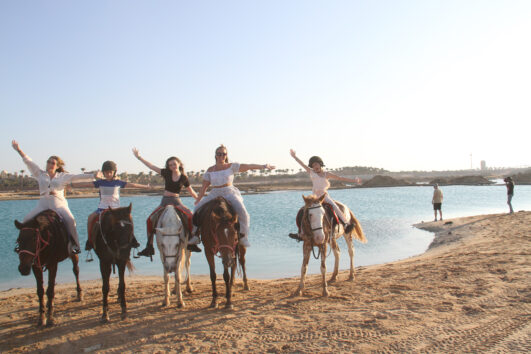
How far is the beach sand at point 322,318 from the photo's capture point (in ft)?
16.1

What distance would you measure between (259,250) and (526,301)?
37.2 ft

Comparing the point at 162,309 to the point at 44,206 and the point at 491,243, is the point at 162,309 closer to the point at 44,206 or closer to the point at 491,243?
the point at 44,206

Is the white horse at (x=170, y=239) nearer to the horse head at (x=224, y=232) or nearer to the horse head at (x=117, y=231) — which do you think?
the horse head at (x=117, y=231)

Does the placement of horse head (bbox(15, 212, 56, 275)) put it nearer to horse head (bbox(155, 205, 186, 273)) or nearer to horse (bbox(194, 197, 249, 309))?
horse head (bbox(155, 205, 186, 273))

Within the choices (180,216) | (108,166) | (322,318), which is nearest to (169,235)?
(180,216)

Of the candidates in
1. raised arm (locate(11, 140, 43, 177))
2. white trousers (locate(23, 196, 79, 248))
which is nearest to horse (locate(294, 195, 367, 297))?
white trousers (locate(23, 196, 79, 248))

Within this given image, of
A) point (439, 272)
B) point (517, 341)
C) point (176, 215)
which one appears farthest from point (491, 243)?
point (176, 215)

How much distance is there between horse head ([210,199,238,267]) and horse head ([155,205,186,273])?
0.68 m

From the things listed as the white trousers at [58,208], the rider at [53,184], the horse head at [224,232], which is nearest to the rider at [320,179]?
the horse head at [224,232]

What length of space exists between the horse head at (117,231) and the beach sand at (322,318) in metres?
1.26

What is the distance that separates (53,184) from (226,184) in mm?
3191

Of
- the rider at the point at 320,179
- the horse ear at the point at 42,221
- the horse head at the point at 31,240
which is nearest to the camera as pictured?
the horse head at the point at 31,240

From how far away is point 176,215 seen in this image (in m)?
6.63

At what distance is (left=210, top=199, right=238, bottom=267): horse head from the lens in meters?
6.29
